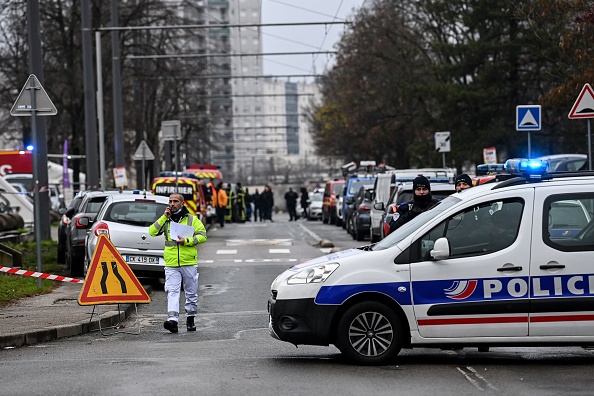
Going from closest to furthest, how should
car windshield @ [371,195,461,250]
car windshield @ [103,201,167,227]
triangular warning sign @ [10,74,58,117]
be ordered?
1. car windshield @ [371,195,461,250]
2. triangular warning sign @ [10,74,58,117]
3. car windshield @ [103,201,167,227]

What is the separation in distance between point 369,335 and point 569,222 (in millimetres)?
2039

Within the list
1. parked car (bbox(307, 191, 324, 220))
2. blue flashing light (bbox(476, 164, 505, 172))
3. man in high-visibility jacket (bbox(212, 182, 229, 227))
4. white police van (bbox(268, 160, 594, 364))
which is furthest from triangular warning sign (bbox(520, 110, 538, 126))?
parked car (bbox(307, 191, 324, 220))

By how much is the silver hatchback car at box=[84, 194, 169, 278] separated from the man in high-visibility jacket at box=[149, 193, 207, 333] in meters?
5.53

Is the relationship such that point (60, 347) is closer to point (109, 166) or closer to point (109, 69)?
point (109, 69)

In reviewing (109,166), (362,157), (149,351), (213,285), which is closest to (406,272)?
(149,351)

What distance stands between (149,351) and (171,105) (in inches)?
2060

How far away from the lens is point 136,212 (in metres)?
20.9

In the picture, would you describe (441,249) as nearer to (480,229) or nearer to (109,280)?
(480,229)

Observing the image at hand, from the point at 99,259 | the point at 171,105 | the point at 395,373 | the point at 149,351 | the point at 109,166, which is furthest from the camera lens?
the point at 109,166

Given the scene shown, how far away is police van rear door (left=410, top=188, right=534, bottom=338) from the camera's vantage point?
10.8m

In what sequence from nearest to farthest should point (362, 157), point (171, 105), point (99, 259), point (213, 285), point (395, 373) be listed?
Result: point (395, 373), point (99, 259), point (213, 285), point (171, 105), point (362, 157)

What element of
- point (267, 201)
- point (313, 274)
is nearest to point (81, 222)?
point (313, 274)

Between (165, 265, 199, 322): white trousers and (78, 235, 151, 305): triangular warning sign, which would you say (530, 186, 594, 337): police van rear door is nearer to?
(165, 265, 199, 322): white trousers

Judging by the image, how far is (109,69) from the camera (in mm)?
54188
